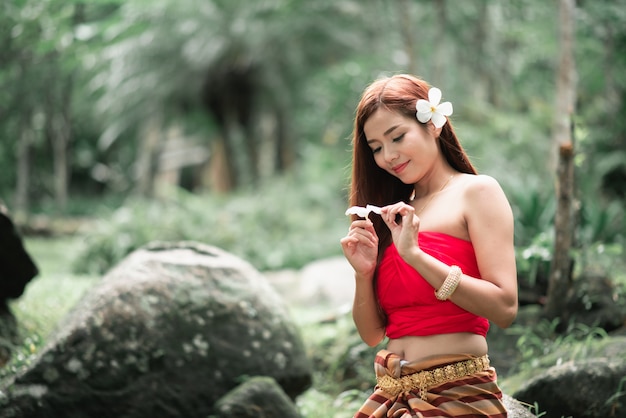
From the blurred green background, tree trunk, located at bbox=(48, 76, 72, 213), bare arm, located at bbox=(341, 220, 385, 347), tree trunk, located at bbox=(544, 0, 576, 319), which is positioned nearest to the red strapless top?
bare arm, located at bbox=(341, 220, 385, 347)

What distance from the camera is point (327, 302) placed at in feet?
23.2

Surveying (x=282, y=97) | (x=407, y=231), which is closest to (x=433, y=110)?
(x=407, y=231)

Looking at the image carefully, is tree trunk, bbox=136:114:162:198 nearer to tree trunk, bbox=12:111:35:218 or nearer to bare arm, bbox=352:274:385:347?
tree trunk, bbox=12:111:35:218

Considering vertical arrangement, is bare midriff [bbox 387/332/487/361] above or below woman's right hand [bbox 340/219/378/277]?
below

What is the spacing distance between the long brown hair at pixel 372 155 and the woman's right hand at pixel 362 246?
0.10m

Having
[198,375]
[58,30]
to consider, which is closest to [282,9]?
[58,30]

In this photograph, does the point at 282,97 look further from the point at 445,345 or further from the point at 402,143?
the point at 445,345

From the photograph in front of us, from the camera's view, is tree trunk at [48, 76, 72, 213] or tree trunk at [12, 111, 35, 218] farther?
tree trunk at [48, 76, 72, 213]

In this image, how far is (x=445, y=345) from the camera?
7.09 feet

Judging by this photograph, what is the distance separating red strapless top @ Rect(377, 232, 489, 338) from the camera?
7.11ft

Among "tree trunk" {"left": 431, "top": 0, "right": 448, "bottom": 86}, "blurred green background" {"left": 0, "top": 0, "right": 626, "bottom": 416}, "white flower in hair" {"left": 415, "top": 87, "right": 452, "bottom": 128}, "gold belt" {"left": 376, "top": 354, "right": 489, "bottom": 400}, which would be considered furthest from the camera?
"tree trunk" {"left": 431, "top": 0, "right": 448, "bottom": 86}

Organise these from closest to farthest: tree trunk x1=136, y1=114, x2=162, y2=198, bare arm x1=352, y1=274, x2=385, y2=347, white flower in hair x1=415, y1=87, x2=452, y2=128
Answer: white flower in hair x1=415, y1=87, x2=452, y2=128
bare arm x1=352, y1=274, x2=385, y2=347
tree trunk x1=136, y1=114, x2=162, y2=198

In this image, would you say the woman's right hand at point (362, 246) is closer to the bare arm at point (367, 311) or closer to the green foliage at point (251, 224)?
the bare arm at point (367, 311)

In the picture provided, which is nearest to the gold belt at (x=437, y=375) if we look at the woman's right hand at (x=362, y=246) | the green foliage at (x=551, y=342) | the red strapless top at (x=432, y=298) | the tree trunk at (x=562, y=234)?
the red strapless top at (x=432, y=298)
